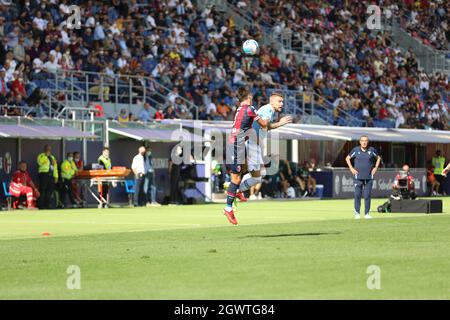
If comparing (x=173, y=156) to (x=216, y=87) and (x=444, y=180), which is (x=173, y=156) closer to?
(x=216, y=87)

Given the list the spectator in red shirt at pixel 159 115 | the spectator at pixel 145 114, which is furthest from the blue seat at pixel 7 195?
the spectator in red shirt at pixel 159 115

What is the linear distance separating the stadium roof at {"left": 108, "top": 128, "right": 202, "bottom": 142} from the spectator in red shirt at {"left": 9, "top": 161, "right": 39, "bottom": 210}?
14.7 feet

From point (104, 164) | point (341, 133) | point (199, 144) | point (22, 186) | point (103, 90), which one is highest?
point (103, 90)

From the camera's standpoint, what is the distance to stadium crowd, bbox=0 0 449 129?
124 ft

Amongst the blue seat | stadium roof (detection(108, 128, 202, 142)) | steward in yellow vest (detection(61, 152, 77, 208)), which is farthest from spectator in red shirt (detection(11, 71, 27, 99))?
stadium roof (detection(108, 128, 202, 142))

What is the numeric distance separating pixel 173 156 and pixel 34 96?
6.04 metres

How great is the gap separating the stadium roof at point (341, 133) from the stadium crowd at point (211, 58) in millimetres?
1549

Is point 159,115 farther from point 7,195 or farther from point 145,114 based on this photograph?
point 7,195

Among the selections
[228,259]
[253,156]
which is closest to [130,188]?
[253,156]

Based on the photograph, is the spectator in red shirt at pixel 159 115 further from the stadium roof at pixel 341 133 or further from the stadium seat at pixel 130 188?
the stadium seat at pixel 130 188

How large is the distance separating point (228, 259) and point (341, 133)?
3166 cm

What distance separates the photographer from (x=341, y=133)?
148ft

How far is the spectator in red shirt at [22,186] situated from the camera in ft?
110
